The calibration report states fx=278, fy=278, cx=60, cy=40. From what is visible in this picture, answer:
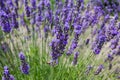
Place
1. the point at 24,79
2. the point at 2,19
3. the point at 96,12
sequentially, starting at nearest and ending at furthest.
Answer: the point at 2,19 → the point at 24,79 → the point at 96,12

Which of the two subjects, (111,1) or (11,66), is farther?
(111,1)

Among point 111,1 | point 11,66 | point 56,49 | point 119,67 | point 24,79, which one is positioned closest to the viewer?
point 56,49

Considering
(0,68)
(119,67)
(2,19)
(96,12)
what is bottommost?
(119,67)

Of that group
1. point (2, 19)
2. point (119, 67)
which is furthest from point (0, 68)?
point (119, 67)

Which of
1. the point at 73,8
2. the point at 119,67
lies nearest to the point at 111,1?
the point at 119,67

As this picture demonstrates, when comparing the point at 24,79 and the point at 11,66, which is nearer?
the point at 24,79

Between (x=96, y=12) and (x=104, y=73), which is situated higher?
(x=96, y=12)

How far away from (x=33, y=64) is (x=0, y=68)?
1.19 feet

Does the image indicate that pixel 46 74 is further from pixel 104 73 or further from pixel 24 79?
pixel 104 73

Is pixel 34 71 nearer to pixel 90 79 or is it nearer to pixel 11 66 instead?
pixel 11 66

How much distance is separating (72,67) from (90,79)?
0.77 feet

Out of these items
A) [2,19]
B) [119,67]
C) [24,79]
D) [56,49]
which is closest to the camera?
[56,49]

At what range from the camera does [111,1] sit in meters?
5.87

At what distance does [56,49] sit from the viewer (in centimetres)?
221
